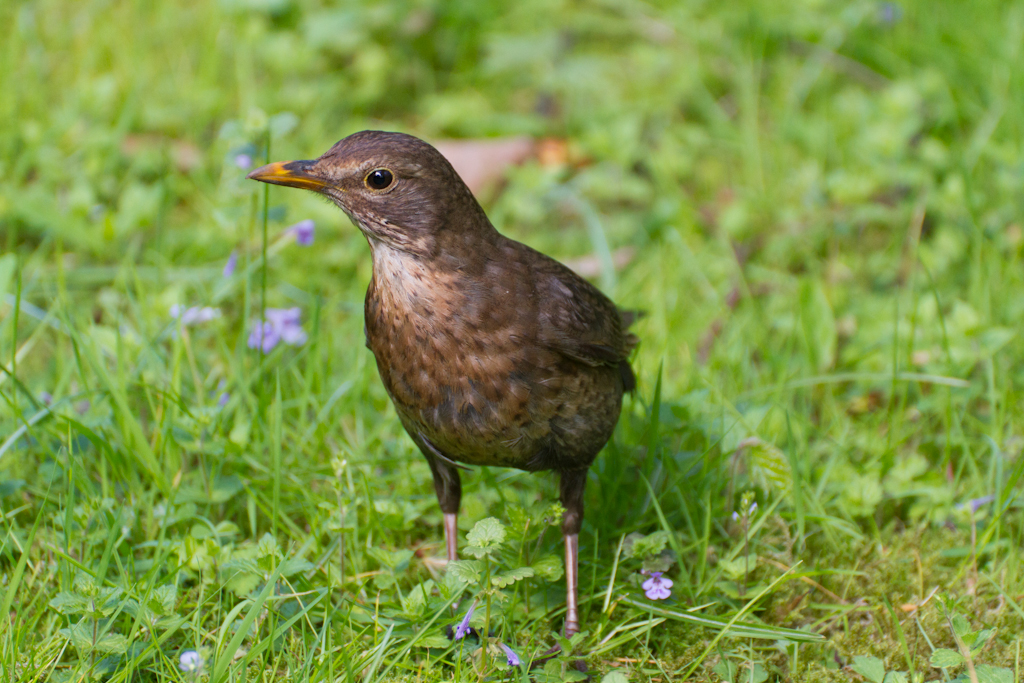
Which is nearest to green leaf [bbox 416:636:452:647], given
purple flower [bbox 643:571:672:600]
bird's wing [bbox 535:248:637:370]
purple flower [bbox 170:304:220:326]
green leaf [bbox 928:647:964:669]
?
purple flower [bbox 643:571:672:600]

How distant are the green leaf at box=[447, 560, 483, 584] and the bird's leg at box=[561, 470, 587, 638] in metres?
0.50

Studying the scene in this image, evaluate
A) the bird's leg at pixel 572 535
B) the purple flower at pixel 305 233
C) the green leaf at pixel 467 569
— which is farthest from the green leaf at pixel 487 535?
the purple flower at pixel 305 233

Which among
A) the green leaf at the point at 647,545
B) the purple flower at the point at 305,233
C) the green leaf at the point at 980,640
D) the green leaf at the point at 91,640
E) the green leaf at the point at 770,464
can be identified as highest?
the purple flower at the point at 305,233

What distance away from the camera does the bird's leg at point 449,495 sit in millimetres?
3307

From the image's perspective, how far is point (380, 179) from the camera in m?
2.92

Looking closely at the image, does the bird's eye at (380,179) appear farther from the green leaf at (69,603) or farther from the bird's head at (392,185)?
the green leaf at (69,603)

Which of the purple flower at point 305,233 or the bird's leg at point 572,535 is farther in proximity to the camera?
the purple flower at point 305,233

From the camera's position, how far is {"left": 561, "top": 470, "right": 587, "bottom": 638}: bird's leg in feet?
10.5

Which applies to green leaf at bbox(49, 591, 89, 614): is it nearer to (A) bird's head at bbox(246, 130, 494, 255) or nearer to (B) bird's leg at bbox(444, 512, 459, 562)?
(B) bird's leg at bbox(444, 512, 459, 562)

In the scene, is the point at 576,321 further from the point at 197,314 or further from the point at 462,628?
the point at 197,314

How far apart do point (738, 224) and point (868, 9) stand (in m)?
2.19

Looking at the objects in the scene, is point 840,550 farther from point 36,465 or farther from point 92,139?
point 92,139

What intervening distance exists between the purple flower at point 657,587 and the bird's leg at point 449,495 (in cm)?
69

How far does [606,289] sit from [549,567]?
2.30 metres
